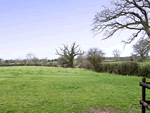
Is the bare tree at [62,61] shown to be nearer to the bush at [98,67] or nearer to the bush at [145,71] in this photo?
the bush at [98,67]

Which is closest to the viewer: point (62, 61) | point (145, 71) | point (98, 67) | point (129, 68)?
point (145, 71)

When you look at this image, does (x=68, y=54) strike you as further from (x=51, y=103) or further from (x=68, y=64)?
(x=51, y=103)

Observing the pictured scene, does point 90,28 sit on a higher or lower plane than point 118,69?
higher

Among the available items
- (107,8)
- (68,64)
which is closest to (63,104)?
(107,8)

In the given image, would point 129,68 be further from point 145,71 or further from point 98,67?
point 98,67

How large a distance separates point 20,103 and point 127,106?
18.0ft

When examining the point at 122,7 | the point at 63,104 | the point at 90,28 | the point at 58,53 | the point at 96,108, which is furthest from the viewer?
the point at 58,53

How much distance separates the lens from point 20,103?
700cm

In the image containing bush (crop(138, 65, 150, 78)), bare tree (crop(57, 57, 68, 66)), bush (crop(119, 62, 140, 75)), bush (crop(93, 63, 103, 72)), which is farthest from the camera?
bare tree (crop(57, 57, 68, 66))

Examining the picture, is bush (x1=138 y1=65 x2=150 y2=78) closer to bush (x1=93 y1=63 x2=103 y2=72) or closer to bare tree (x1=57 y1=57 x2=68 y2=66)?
bush (x1=93 y1=63 x2=103 y2=72)

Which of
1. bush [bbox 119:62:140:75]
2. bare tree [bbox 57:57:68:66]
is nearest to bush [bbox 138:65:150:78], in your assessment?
bush [bbox 119:62:140:75]

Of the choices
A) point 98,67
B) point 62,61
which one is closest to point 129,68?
point 98,67

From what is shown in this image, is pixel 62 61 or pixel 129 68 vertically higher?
pixel 62 61

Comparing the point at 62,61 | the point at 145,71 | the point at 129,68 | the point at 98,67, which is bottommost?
the point at 145,71
